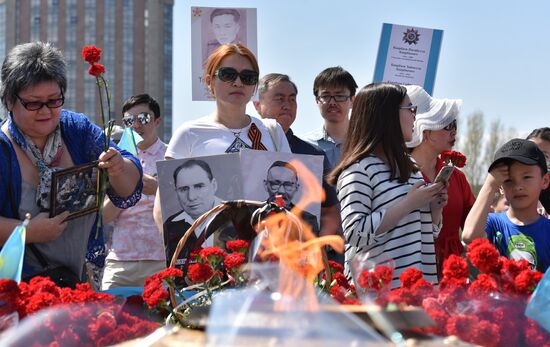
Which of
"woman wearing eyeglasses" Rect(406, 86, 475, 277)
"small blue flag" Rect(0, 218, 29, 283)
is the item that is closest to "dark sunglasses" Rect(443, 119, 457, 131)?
"woman wearing eyeglasses" Rect(406, 86, 475, 277)

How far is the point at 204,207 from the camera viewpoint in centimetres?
343

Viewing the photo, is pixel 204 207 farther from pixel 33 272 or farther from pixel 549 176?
pixel 549 176

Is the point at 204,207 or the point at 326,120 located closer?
the point at 204,207

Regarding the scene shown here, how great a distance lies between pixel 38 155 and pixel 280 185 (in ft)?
3.22

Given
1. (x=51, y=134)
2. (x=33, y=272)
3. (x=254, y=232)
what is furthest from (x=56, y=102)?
(x=254, y=232)

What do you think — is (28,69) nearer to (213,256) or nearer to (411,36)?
(213,256)

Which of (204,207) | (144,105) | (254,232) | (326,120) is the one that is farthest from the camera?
(144,105)

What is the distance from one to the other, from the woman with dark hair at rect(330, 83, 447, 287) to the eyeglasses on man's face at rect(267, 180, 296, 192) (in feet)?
0.57

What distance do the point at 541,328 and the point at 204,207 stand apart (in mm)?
1614

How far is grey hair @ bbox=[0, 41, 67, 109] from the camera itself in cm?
323

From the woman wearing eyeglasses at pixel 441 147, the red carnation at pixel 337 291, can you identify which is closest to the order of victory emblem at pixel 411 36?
the woman wearing eyeglasses at pixel 441 147

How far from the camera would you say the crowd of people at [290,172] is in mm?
3246

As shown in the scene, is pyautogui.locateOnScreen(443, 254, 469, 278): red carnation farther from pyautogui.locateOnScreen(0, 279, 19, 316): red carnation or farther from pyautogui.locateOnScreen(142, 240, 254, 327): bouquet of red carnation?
pyautogui.locateOnScreen(0, 279, 19, 316): red carnation

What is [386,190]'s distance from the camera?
355 cm
